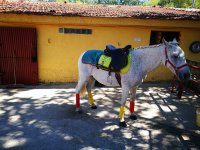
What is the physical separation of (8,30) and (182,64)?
6.33 meters

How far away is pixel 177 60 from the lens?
15.3 feet

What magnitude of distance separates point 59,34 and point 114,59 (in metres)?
4.19

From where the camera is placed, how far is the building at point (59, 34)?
8.12m

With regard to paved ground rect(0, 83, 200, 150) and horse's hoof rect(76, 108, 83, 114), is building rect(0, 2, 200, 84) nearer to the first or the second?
paved ground rect(0, 83, 200, 150)

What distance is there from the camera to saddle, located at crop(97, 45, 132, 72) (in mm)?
5023

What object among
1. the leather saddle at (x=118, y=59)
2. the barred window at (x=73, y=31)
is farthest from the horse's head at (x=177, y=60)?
the barred window at (x=73, y=31)

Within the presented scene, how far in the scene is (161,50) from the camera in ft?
16.0

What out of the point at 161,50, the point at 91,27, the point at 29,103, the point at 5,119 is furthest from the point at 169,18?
the point at 5,119

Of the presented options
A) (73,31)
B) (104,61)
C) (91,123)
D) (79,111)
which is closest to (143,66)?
(104,61)

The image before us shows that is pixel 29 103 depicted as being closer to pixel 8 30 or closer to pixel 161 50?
pixel 8 30

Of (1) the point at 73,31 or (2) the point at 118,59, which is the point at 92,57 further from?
(1) the point at 73,31

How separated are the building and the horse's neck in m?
3.75

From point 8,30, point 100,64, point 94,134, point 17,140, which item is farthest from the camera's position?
point 8,30

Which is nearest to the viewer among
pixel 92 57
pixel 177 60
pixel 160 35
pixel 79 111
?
Answer: pixel 177 60
